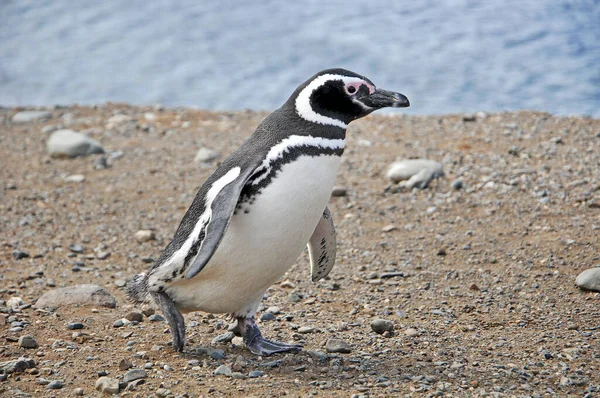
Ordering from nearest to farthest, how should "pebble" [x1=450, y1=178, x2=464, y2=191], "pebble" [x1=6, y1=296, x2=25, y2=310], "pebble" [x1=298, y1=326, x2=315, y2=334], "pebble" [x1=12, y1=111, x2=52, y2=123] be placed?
"pebble" [x1=298, y1=326, x2=315, y2=334] < "pebble" [x1=6, y1=296, x2=25, y2=310] < "pebble" [x1=450, y1=178, x2=464, y2=191] < "pebble" [x1=12, y1=111, x2=52, y2=123]

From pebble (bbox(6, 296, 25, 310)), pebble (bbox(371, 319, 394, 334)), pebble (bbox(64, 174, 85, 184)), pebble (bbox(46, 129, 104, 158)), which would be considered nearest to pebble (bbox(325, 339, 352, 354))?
pebble (bbox(371, 319, 394, 334))

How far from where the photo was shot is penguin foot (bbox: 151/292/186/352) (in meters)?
2.82

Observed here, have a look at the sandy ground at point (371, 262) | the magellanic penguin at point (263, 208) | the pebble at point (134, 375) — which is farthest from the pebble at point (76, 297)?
the pebble at point (134, 375)

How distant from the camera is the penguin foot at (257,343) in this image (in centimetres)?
285

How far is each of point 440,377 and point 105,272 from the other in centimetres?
189

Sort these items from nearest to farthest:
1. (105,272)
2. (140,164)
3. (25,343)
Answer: (25,343) → (105,272) → (140,164)

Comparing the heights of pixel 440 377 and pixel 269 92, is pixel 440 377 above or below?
above

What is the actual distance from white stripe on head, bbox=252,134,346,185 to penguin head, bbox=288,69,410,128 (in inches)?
2.8

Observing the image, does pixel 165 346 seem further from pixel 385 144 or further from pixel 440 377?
pixel 385 144

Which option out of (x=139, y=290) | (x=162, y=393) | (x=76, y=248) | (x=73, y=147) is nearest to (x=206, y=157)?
(x=73, y=147)

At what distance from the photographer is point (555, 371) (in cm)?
259

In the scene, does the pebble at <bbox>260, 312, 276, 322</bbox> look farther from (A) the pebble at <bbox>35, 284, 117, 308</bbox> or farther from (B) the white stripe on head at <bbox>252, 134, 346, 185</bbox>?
(B) the white stripe on head at <bbox>252, 134, 346, 185</bbox>

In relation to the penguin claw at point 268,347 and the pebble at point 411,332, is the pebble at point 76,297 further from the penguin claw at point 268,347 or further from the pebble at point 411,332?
the pebble at point 411,332

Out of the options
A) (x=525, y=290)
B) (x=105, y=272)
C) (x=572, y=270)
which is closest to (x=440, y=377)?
(x=525, y=290)
